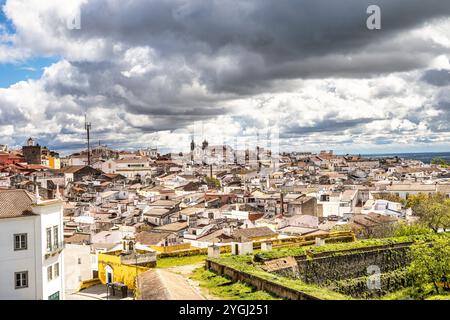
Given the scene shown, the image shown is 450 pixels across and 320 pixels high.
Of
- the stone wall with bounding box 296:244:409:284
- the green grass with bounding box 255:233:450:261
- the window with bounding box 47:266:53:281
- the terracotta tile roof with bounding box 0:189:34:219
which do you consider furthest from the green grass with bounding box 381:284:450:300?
the terracotta tile roof with bounding box 0:189:34:219

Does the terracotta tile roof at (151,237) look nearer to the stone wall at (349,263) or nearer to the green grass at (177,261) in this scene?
the green grass at (177,261)

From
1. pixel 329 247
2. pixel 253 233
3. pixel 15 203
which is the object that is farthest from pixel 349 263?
pixel 15 203

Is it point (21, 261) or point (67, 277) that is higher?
point (21, 261)

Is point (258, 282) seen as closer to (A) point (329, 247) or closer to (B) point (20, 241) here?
(B) point (20, 241)

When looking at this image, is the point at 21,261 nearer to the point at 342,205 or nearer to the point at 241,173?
the point at 342,205

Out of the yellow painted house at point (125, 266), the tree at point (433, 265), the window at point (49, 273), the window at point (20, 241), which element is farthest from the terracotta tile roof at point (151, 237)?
the tree at point (433, 265)

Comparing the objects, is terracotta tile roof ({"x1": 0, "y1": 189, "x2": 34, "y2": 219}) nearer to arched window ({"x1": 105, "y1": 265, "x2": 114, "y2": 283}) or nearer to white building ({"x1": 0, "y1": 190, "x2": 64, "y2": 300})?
white building ({"x1": 0, "y1": 190, "x2": 64, "y2": 300})

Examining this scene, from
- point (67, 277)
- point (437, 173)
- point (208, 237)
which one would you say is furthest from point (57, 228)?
point (437, 173)
